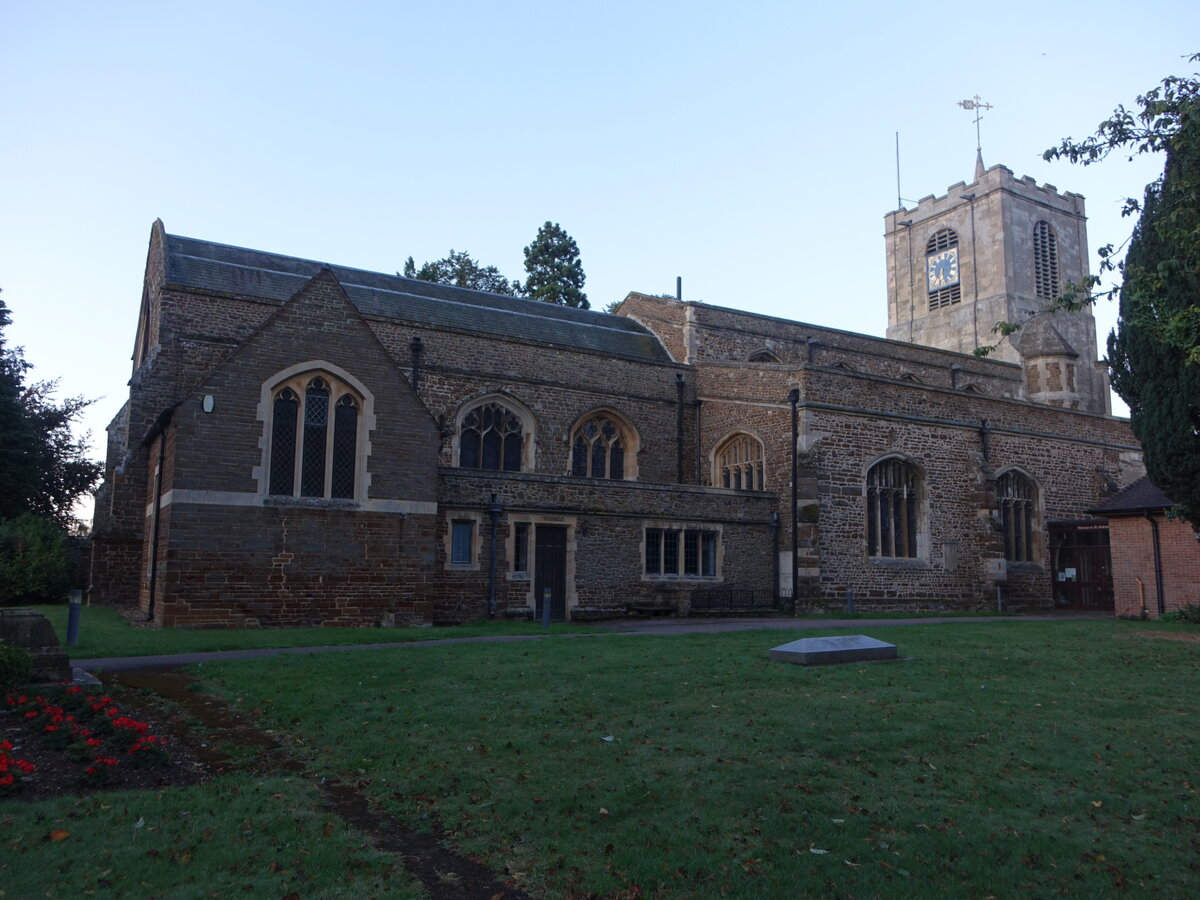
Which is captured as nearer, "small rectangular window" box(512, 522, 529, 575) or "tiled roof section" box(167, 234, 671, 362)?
"small rectangular window" box(512, 522, 529, 575)

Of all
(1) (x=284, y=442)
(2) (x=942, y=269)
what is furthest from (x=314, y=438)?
(2) (x=942, y=269)

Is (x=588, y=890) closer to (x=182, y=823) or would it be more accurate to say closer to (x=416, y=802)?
(x=416, y=802)

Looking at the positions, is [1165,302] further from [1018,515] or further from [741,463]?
[1018,515]

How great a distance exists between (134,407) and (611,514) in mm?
11818

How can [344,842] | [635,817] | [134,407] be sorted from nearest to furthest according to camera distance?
[344,842]
[635,817]
[134,407]

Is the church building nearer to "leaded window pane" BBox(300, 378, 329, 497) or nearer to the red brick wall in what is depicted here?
"leaded window pane" BBox(300, 378, 329, 497)

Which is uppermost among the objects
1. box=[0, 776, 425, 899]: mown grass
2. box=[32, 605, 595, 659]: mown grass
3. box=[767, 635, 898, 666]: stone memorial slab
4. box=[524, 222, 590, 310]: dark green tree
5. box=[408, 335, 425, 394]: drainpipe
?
box=[524, 222, 590, 310]: dark green tree

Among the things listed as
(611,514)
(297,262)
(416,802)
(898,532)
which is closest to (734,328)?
(898,532)

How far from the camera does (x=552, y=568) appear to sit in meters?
21.5

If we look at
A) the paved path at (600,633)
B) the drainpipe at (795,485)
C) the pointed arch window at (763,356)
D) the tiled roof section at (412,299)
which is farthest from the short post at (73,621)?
the pointed arch window at (763,356)

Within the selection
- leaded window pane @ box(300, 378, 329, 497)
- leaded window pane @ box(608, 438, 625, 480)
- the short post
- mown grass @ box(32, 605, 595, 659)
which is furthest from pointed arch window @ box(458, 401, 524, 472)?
the short post

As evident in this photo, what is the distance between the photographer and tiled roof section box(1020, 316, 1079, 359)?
38.6m

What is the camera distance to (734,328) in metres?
31.7

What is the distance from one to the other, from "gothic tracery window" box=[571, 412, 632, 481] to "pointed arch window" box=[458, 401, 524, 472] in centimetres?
178
